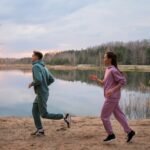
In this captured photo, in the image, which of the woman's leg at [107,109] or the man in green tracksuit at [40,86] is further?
the man in green tracksuit at [40,86]

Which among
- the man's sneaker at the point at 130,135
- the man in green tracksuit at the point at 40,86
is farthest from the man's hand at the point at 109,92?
the man in green tracksuit at the point at 40,86

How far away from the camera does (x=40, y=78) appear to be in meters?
7.68

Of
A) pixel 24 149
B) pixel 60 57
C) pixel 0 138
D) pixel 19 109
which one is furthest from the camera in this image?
pixel 60 57

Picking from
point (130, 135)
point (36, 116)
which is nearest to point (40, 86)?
point (36, 116)

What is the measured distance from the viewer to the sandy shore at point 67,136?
709 centimetres

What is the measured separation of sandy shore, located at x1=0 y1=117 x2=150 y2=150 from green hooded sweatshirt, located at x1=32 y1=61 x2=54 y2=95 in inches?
36.0

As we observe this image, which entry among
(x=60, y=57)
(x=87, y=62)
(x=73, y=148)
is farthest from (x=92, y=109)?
(x=60, y=57)

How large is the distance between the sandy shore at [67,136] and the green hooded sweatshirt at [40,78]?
0.92m

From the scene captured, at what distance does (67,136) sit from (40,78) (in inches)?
50.3

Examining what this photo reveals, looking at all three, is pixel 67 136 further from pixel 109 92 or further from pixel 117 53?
pixel 117 53

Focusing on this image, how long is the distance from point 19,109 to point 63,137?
9.57 meters

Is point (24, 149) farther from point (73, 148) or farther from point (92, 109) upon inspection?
point (92, 109)

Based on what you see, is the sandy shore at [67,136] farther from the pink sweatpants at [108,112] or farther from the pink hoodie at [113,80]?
the pink hoodie at [113,80]

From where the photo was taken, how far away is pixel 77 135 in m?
8.09
